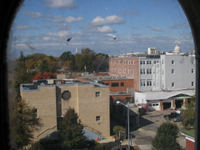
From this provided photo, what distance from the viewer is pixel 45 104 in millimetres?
8891

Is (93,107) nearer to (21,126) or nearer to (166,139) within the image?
(166,139)

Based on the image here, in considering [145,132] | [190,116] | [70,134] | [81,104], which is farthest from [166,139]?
[145,132]

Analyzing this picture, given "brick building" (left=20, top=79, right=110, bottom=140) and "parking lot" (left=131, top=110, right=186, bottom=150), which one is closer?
"parking lot" (left=131, top=110, right=186, bottom=150)

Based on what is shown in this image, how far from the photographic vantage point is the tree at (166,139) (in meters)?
5.36

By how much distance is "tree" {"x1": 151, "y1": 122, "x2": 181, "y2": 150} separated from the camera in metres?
5.36

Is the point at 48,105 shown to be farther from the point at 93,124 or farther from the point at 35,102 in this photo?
the point at 93,124

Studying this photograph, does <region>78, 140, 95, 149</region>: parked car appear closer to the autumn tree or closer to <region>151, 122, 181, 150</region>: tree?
<region>151, 122, 181, 150</region>: tree

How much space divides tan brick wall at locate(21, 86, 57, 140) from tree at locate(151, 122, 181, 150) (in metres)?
4.82

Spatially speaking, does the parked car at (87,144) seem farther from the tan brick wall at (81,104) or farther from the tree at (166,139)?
the tree at (166,139)

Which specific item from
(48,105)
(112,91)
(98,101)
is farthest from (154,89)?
(48,105)

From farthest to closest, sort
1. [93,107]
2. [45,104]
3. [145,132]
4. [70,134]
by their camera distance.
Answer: [145,132] → [93,107] → [45,104] → [70,134]

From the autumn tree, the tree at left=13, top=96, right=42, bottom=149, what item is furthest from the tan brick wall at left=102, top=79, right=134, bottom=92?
the autumn tree

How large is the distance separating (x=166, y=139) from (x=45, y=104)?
5426mm

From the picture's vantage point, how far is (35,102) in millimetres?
8500
